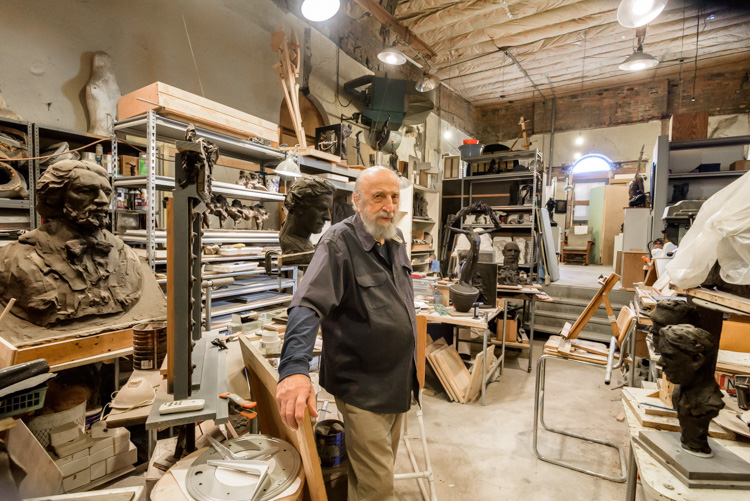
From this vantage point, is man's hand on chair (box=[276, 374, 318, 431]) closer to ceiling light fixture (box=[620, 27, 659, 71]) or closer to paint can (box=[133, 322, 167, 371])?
paint can (box=[133, 322, 167, 371])

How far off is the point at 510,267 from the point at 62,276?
4.75 meters

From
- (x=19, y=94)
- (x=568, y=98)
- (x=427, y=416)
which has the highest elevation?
(x=568, y=98)

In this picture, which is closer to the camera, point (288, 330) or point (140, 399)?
point (288, 330)

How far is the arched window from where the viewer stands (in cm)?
989

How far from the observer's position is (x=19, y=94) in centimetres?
270

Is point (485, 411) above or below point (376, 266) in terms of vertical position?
below

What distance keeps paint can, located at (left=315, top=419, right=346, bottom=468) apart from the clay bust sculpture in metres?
1.14

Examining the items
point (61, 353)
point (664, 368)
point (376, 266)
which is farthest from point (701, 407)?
point (61, 353)

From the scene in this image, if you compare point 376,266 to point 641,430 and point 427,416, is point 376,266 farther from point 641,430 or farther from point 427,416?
point 427,416

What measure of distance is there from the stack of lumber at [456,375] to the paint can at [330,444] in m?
2.00

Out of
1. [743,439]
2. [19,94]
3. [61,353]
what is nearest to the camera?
[743,439]

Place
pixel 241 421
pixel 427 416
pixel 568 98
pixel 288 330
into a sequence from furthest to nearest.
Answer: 1. pixel 568 98
2. pixel 427 416
3. pixel 241 421
4. pixel 288 330

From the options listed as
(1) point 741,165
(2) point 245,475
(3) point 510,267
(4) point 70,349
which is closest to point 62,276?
(4) point 70,349

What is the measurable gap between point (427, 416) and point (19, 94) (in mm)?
4009
